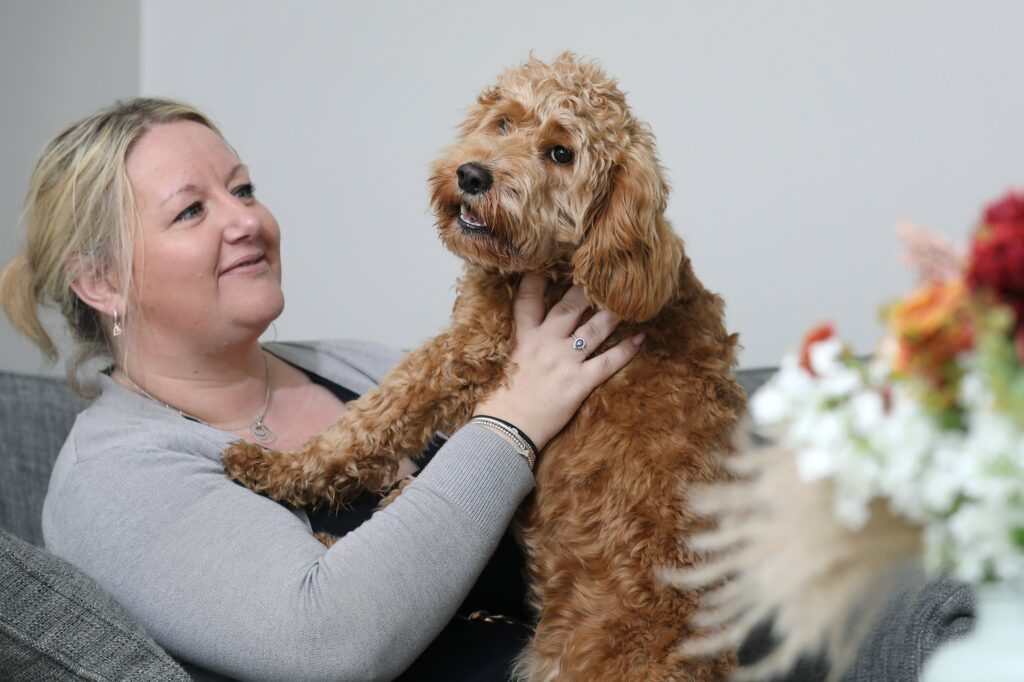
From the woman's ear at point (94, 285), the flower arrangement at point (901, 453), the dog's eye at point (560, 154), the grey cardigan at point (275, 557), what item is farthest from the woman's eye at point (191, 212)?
the flower arrangement at point (901, 453)

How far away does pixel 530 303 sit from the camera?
5.87ft

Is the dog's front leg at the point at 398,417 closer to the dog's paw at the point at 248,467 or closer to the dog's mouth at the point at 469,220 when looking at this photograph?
the dog's paw at the point at 248,467

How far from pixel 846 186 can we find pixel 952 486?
2292mm

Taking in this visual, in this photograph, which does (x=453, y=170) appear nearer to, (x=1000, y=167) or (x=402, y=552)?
→ (x=402, y=552)

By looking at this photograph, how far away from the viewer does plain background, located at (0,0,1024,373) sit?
8.83 ft

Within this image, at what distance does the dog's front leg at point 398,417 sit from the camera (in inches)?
69.1

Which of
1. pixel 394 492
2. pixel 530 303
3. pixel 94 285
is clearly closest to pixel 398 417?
pixel 394 492

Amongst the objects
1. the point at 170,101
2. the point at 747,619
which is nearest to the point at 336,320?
the point at 170,101

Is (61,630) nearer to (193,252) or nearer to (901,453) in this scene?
(193,252)

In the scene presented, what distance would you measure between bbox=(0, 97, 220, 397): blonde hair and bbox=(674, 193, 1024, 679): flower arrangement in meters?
1.56

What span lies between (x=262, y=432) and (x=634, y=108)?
5.10 ft

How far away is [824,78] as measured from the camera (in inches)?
109

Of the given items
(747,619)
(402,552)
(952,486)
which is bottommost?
(402,552)

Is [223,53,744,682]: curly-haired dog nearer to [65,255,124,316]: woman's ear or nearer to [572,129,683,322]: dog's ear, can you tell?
[572,129,683,322]: dog's ear
